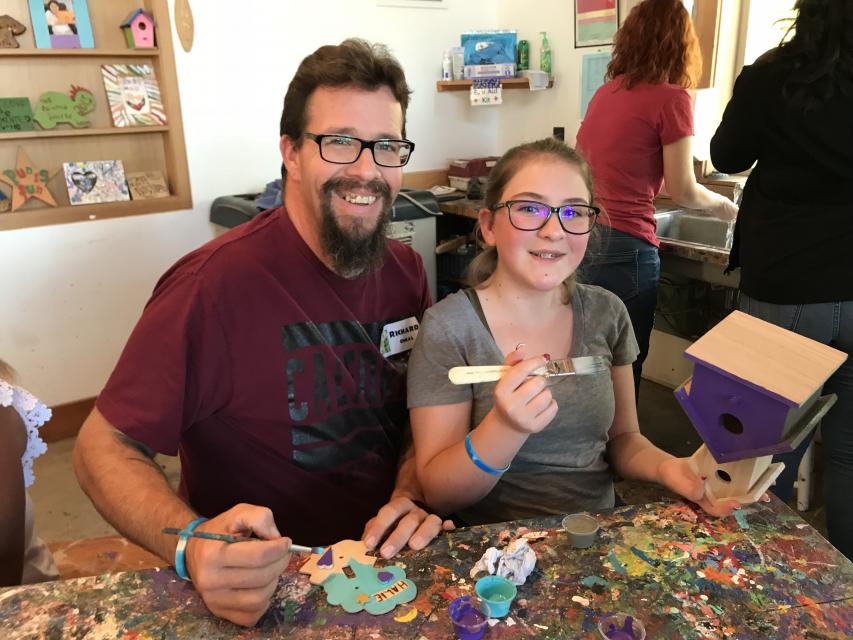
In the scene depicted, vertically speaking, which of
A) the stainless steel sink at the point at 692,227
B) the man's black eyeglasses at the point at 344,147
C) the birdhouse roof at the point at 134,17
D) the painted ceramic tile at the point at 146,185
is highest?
the birdhouse roof at the point at 134,17

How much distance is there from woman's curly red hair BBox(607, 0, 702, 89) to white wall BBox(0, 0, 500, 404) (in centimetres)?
169

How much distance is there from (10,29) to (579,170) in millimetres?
2611

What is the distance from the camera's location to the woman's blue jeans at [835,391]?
1.62 m

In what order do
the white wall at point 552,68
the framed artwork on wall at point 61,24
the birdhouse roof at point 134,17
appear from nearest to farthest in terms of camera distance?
1. the framed artwork on wall at point 61,24
2. the birdhouse roof at point 134,17
3. the white wall at point 552,68

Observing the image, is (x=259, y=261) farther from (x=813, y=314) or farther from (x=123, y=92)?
(x=123, y=92)

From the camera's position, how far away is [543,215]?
1.23 metres

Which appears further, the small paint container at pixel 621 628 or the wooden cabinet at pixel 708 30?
the wooden cabinet at pixel 708 30

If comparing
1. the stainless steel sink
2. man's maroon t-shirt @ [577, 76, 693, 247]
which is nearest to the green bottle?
the stainless steel sink

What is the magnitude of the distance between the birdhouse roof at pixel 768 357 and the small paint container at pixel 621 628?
346 mm

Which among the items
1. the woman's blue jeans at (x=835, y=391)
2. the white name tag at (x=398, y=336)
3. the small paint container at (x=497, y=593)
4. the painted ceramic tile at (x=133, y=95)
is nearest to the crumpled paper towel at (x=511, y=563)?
the small paint container at (x=497, y=593)

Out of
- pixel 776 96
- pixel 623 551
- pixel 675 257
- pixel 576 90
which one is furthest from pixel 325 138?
pixel 576 90

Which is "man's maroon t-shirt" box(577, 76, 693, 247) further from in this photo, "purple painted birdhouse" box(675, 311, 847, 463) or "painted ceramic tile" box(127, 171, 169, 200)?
"painted ceramic tile" box(127, 171, 169, 200)

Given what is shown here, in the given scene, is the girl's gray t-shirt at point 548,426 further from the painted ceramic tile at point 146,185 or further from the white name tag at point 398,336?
the painted ceramic tile at point 146,185

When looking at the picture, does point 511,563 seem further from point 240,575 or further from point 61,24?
point 61,24
